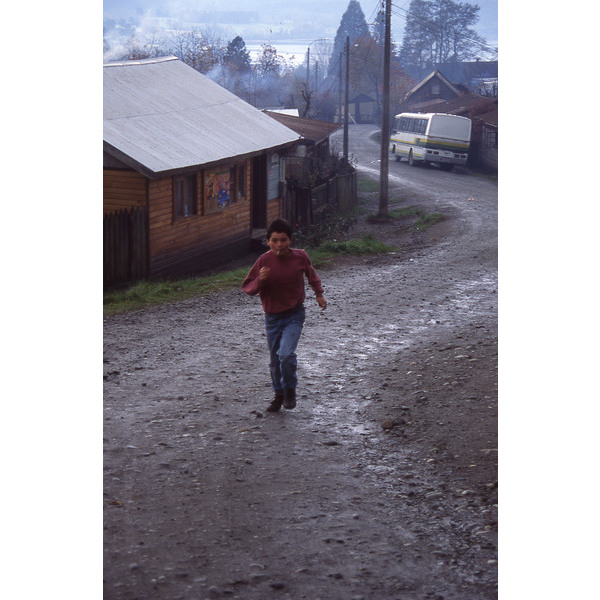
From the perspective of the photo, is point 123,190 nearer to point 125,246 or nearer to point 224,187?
point 125,246

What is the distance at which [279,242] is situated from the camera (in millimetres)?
6207

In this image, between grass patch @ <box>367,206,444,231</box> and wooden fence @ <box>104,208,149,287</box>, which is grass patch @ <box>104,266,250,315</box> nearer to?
wooden fence @ <box>104,208,149,287</box>

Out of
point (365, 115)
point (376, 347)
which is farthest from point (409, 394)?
point (365, 115)

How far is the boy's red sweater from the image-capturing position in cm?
636

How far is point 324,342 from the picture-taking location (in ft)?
31.1

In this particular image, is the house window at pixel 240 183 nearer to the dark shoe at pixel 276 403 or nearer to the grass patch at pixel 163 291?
the grass patch at pixel 163 291

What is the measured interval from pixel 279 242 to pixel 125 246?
7.77 metres

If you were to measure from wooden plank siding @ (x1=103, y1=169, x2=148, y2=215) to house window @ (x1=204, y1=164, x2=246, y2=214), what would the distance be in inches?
80.6

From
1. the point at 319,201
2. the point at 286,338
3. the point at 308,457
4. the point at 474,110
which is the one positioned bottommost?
the point at 308,457

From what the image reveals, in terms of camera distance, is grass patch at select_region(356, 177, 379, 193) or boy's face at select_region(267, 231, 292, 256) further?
grass patch at select_region(356, 177, 379, 193)

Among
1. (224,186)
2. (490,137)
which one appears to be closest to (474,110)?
(490,137)

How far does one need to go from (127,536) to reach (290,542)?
89 cm

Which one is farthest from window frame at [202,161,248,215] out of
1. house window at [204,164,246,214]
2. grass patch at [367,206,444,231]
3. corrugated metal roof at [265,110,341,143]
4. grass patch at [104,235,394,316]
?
corrugated metal roof at [265,110,341,143]

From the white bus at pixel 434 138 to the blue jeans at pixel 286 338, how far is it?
84.5 ft
